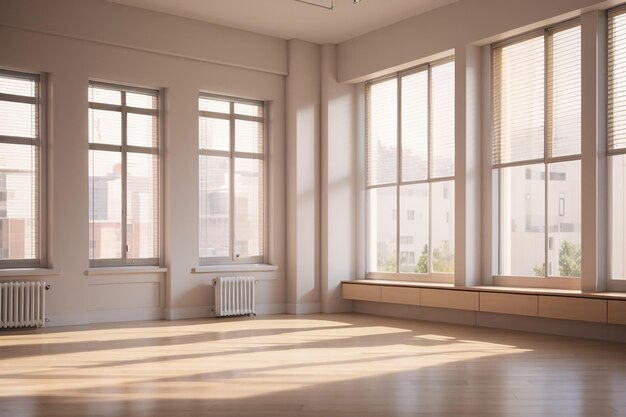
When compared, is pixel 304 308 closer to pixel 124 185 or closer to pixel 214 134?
pixel 214 134

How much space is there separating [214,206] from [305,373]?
17.4 ft

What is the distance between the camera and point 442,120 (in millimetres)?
10172

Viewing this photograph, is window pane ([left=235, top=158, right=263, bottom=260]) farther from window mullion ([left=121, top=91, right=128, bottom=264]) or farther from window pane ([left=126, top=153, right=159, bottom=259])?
window mullion ([left=121, top=91, right=128, bottom=264])

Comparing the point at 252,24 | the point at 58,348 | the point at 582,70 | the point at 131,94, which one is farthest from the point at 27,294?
the point at 582,70

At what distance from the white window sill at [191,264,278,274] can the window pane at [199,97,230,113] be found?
2455 mm

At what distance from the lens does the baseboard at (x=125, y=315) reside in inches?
374

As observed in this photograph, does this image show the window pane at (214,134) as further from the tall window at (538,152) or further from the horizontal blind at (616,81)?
the horizontal blind at (616,81)

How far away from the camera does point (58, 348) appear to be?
287 inches

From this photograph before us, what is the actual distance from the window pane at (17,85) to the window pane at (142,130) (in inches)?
53.1

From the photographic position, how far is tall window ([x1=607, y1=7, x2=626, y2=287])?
7961 millimetres

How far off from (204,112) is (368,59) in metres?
2.72

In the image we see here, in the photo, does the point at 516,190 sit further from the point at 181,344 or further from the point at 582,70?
the point at 181,344

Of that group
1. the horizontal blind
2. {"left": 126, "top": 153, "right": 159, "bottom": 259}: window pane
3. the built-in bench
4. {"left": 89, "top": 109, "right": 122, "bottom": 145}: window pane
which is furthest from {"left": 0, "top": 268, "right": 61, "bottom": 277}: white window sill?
the horizontal blind

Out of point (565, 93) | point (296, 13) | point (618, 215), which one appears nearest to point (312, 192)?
point (296, 13)
